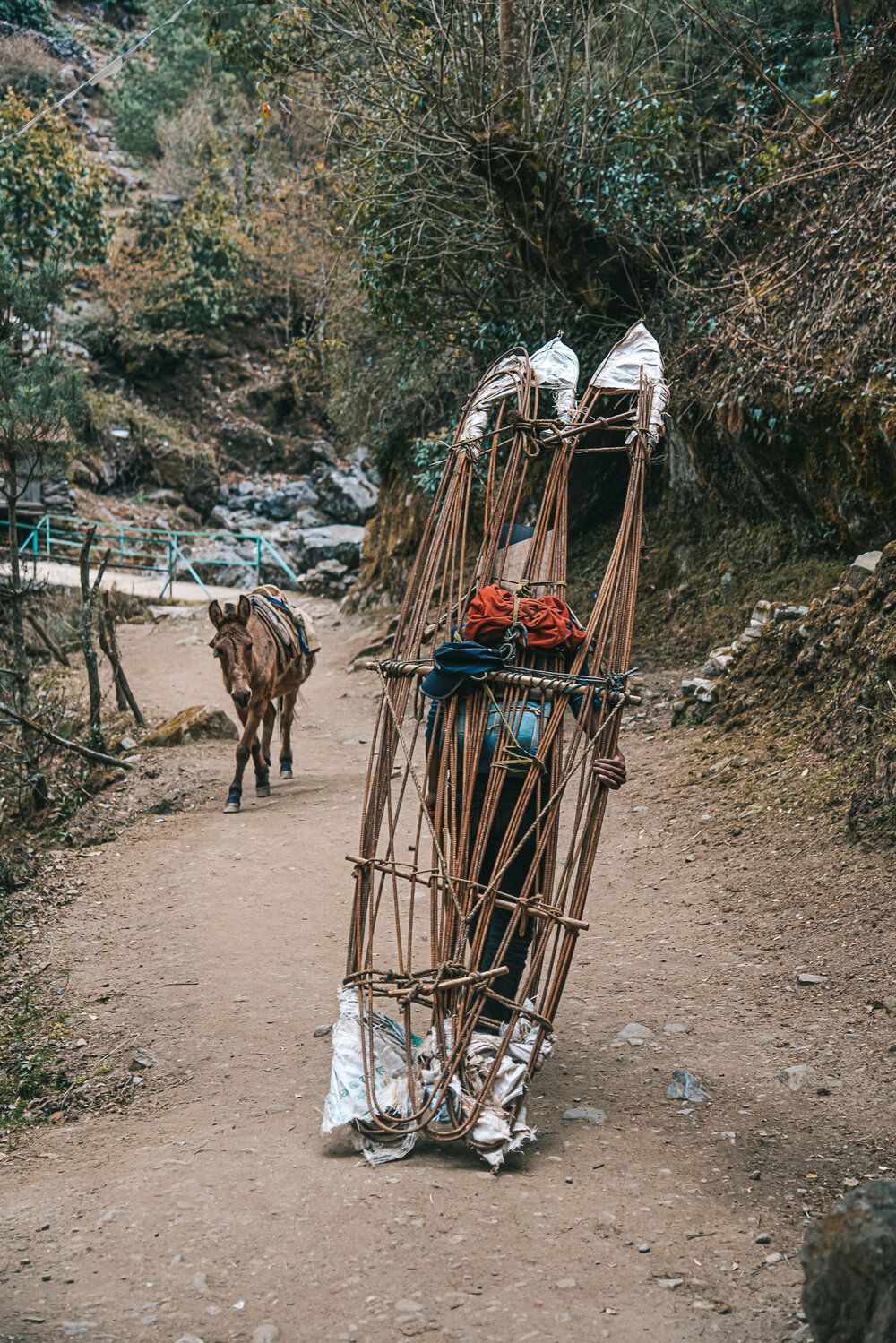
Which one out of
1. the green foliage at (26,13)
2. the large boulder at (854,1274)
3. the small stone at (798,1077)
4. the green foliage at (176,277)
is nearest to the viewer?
the large boulder at (854,1274)

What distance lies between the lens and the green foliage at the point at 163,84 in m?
33.8

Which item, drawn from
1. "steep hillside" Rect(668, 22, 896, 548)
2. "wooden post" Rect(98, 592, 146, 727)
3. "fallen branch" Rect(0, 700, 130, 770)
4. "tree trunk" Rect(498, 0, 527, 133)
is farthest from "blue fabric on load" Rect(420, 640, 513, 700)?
"wooden post" Rect(98, 592, 146, 727)

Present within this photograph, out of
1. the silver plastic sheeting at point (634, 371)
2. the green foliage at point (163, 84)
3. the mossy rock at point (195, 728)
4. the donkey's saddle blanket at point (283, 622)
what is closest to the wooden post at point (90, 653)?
the mossy rock at point (195, 728)

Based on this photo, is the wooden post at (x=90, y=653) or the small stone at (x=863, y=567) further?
the wooden post at (x=90, y=653)

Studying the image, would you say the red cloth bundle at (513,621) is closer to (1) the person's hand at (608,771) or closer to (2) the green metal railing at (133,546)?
(1) the person's hand at (608,771)

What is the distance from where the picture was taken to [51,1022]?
4.70 meters

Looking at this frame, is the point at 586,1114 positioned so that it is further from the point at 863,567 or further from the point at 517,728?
the point at 863,567

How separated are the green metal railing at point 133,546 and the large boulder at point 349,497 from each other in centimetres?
213

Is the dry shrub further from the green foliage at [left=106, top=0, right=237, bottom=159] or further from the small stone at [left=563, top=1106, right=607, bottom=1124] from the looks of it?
the small stone at [left=563, top=1106, right=607, bottom=1124]

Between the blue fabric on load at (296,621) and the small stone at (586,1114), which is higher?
the blue fabric on load at (296,621)

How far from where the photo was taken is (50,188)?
20.7m

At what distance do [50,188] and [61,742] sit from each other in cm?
1782

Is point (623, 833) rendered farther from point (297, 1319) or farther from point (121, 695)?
point (121, 695)

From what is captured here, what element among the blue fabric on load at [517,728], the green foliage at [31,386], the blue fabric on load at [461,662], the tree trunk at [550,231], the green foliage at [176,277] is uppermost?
the green foliage at [176,277]
